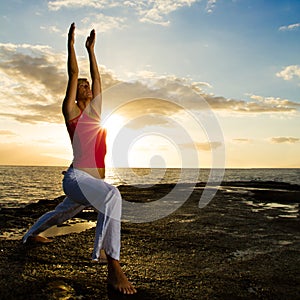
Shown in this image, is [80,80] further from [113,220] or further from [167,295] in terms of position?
[167,295]

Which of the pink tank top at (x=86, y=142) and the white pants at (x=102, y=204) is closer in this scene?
the white pants at (x=102, y=204)

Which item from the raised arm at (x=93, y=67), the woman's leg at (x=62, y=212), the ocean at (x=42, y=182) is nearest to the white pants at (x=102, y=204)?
the raised arm at (x=93, y=67)

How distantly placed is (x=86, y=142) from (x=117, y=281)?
186 cm

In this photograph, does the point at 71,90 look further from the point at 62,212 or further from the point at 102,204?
the point at 62,212

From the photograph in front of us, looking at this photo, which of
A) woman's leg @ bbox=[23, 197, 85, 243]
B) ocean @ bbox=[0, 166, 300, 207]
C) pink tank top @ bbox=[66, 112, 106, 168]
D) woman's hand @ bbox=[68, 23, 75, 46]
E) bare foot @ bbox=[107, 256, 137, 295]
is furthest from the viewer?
ocean @ bbox=[0, 166, 300, 207]

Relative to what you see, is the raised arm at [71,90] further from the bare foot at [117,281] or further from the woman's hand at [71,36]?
the bare foot at [117,281]

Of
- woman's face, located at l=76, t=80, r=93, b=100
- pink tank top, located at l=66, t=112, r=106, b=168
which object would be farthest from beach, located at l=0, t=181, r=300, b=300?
woman's face, located at l=76, t=80, r=93, b=100

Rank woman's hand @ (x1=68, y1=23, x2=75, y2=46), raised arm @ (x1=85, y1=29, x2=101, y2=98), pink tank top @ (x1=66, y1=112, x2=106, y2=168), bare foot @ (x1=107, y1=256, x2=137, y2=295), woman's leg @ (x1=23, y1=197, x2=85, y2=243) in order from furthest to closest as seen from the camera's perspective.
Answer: woman's leg @ (x1=23, y1=197, x2=85, y2=243) < raised arm @ (x1=85, y1=29, x2=101, y2=98) < woman's hand @ (x1=68, y1=23, x2=75, y2=46) < pink tank top @ (x1=66, y1=112, x2=106, y2=168) < bare foot @ (x1=107, y1=256, x2=137, y2=295)

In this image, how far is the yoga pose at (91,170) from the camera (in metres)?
4.48

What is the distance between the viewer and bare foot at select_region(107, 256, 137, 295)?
173 inches

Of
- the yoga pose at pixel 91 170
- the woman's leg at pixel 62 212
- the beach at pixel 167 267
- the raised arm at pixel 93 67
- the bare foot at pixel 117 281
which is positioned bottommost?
the beach at pixel 167 267

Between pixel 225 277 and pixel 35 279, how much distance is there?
2784 mm

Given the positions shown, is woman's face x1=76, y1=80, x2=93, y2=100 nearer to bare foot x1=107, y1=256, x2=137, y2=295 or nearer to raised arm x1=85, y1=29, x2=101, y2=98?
raised arm x1=85, y1=29, x2=101, y2=98

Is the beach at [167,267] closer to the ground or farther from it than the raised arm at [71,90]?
closer to the ground
